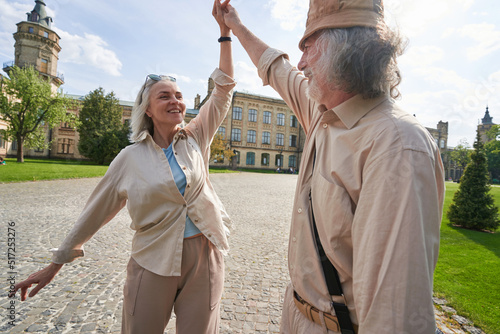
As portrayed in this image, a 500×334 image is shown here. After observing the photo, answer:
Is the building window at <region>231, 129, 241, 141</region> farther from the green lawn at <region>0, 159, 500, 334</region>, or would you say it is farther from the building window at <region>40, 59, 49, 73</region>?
the green lawn at <region>0, 159, 500, 334</region>

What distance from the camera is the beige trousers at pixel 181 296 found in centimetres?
177

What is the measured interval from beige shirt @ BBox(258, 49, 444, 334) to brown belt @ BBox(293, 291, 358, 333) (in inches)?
1.4

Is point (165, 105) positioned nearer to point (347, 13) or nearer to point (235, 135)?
point (347, 13)

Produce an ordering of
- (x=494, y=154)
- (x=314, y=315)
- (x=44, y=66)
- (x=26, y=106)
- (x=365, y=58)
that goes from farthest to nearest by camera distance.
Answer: (x=494, y=154) < (x=44, y=66) < (x=26, y=106) < (x=314, y=315) < (x=365, y=58)

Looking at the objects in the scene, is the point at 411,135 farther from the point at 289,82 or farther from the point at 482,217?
the point at 482,217

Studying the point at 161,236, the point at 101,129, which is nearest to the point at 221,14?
the point at 161,236

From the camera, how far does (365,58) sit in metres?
1.06

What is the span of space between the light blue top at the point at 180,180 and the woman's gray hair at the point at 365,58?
4.15 ft

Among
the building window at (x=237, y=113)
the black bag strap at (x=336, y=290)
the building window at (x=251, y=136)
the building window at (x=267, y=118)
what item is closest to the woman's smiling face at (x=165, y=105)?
the black bag strap at (x=336, y=290)

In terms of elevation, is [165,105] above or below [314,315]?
above

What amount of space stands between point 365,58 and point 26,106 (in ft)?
126

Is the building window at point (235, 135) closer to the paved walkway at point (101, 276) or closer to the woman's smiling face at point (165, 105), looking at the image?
the paved walkway at point (101, 276)

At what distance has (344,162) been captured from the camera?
3.32 feet

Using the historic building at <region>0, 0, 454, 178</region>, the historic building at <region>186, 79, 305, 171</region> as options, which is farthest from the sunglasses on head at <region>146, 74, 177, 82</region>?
A: the historic building at <region>186, 79, 305, 171</region>
